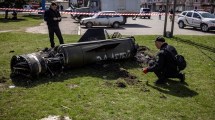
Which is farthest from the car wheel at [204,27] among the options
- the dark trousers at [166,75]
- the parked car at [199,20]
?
the dark trousers at [166,75]

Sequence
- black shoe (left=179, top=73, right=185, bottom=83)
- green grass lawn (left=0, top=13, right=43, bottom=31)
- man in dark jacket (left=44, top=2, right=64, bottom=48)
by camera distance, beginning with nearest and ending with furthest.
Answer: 1. black shoe (left=179, top=73, right=185, bottom=83)
2. man in dark jacket (left=44, top=2, right=64, bottom=48)
3. green grass lawn (left=0, top=13, right=43, bottom=31)

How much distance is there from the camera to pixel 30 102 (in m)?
5.75

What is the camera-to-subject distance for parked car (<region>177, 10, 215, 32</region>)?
22.1 m

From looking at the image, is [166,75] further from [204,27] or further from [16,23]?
[16,23]

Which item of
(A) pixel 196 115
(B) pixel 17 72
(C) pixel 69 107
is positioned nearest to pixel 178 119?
(A) pixel 196 115

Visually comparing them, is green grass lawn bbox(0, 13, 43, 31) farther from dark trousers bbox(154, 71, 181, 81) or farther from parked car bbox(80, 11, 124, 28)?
dark trousers bbox(154, 71, 181, 81)

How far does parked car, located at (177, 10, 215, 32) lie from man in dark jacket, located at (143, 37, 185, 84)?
1635 cm

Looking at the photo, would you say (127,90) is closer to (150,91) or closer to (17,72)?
(150,91)

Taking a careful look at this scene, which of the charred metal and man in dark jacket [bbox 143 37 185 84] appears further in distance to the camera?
the charred metal

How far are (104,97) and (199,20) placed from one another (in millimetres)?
19041

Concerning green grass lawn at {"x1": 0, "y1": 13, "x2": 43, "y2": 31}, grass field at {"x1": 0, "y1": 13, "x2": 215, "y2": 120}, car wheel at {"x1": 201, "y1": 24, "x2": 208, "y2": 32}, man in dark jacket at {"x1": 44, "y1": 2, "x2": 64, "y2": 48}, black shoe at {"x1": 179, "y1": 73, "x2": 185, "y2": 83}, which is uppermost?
man in dark jacket at {"x1": 44, "y1": 2, "x2": 64, "y2": 48}

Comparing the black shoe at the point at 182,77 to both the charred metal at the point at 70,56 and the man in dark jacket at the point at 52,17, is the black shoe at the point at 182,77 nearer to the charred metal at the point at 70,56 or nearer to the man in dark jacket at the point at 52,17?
the charred metal at the point at 70,56

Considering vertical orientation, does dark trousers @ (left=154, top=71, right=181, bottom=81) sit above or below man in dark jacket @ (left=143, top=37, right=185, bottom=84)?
below

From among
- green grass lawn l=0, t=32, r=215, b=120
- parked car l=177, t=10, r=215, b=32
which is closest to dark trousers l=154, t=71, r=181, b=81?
green grass lawn l=0, t=32, r=215, b=120
